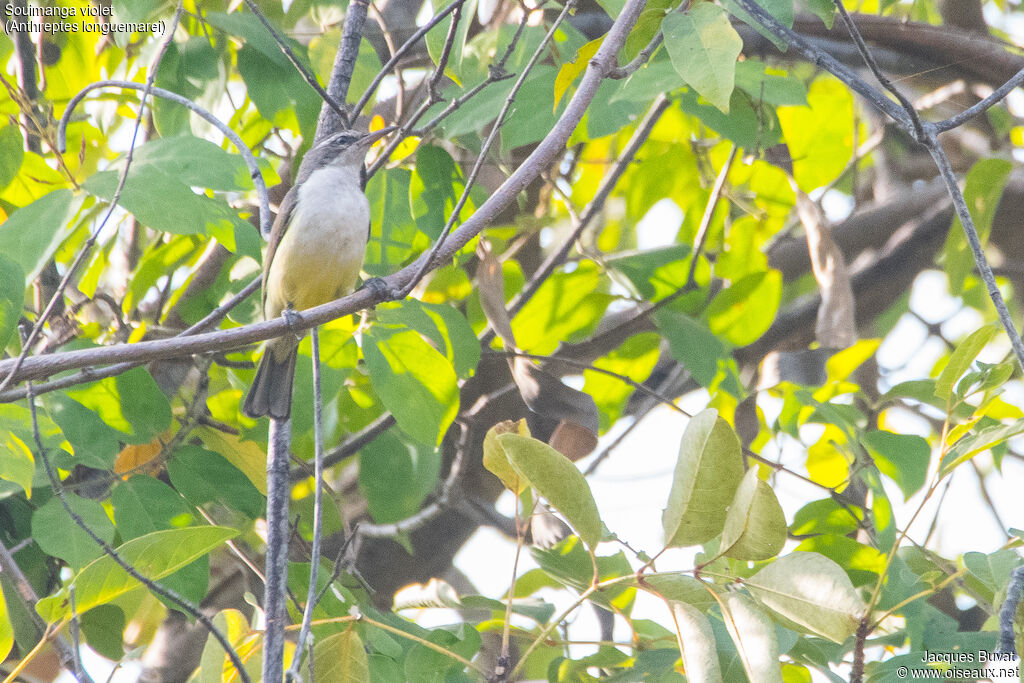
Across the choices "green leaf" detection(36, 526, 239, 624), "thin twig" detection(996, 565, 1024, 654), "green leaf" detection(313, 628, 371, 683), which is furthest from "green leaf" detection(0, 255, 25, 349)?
"thin twig" detection(996, 565, 1024, 654)

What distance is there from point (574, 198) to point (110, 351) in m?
3.02

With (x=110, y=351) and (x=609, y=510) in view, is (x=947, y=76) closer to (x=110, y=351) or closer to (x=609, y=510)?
(x=609, y=510)

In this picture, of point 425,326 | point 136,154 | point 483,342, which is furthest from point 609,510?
point 136,154

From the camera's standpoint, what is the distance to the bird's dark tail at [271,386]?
304cm

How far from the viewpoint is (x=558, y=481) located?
1991mm

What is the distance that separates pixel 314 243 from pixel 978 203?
8.66ft

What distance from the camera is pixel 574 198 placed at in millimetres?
4559

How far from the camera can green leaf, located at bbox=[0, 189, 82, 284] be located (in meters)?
2.28

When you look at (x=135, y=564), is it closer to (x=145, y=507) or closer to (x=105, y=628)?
(x=145, y=507)

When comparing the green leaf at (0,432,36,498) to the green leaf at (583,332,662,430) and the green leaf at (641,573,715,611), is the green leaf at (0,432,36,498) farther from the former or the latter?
the green leaf at (583,332,662,430)

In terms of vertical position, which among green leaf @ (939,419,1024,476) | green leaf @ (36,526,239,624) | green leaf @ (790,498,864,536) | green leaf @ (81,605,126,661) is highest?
green leaf @ (790,498,864,536)

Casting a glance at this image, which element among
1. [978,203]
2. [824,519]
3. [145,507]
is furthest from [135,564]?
[978,203]

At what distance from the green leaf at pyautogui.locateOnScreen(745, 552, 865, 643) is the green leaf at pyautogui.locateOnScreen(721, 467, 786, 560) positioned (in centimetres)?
5

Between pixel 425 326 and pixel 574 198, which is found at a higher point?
pixel 574 198
